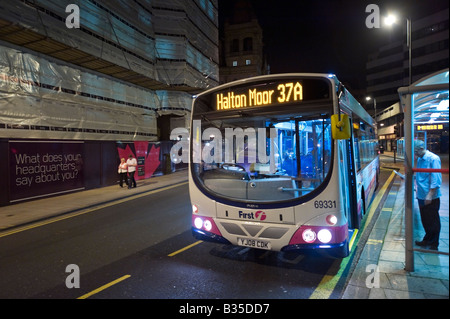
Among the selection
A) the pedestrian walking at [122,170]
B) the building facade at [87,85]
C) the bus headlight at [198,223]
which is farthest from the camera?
the pedestrian walking at [122,170]

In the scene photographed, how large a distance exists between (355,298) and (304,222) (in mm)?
1084

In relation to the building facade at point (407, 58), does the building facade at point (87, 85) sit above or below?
below

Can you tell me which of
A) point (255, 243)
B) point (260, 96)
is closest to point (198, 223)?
point (255, 243)

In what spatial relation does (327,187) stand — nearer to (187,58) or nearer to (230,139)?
(230,139)

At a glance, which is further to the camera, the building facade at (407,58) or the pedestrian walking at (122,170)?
the building facade at (407,58)

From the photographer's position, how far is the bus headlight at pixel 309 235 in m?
4.08

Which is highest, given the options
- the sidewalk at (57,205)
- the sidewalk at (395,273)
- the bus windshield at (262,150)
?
the bus windshield at (262,150)

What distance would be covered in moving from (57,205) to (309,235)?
1027 cm

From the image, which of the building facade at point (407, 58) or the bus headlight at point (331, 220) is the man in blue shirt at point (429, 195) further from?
the building facade at point (407, 58)

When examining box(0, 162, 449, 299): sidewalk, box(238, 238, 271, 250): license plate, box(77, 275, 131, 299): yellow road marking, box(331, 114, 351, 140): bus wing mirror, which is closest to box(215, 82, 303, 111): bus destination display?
box(331, 114, 351, 140): bus wing mirror

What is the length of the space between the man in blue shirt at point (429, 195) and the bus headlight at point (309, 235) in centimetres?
219

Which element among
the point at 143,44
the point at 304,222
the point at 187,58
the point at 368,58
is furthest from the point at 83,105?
the point at 368,58

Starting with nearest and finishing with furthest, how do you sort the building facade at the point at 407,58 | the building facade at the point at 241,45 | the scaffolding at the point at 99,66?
1. the scaffolding at the point at 99,66
2. the building facade at the point at 241,45
3. the building facade at the point at 407,58

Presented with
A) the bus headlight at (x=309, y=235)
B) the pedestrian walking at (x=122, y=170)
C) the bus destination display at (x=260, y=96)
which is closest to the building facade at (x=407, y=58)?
the pedestrian walking at (x=122, y=170)
